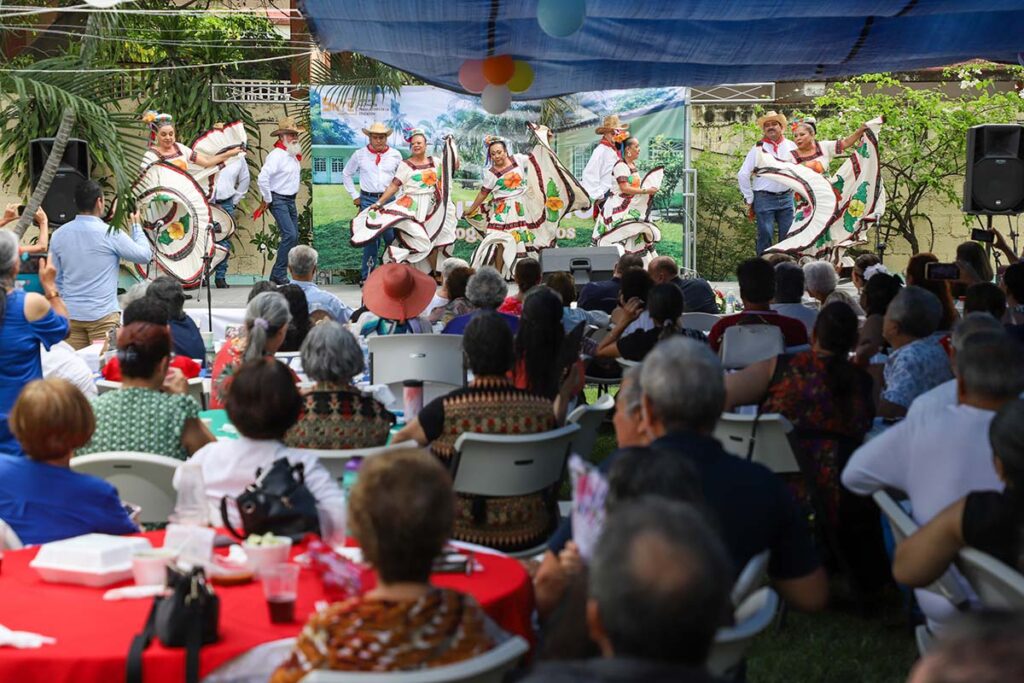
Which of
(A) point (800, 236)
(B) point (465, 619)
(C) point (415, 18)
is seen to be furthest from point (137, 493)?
(A) point (800, 236)

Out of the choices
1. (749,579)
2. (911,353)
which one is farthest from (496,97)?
(749,579)

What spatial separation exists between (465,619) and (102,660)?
0.63 m

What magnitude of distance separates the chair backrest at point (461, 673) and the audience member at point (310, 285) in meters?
4.78

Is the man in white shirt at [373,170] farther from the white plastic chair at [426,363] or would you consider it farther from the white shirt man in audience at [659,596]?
the white shirt man in audience at [659,596]

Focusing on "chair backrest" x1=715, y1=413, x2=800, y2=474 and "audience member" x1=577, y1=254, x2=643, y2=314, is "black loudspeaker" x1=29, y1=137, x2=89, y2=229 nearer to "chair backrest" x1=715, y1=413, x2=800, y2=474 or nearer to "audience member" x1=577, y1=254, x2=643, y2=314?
"audience member" x1=577, y1=254, x2=643, y2=314

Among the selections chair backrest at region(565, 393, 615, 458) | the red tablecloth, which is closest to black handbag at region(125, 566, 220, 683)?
the red tablecloth

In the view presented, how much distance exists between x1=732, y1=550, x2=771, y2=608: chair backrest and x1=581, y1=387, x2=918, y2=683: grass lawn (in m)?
1.46

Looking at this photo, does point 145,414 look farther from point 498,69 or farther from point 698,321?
point 498,69

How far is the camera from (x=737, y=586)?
237cm

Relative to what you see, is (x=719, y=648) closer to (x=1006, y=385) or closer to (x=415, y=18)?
(x=1006, y=385)

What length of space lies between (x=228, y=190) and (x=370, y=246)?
1.84 m

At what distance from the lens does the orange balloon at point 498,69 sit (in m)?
8.02

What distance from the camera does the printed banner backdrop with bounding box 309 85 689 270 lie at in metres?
15.3

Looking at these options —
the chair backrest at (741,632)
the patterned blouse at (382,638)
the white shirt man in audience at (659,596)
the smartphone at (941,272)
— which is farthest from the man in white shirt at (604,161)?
the white shirt man in audience at (659,596)
